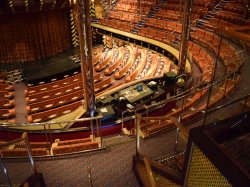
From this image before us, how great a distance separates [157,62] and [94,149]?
1015cm

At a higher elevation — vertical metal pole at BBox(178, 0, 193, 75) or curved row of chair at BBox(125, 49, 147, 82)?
vertical metal pole at BBox(178, 0, 193, 75)

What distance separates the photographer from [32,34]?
16516 mm

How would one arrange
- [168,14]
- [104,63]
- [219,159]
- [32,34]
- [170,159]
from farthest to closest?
[168,14], [32,34], [104,63], [170,159], [219,159]

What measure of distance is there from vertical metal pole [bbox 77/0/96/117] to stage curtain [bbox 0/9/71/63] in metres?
10.8

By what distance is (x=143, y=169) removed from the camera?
14.6 ft

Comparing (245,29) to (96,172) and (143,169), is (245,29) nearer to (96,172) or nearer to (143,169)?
(143,169)

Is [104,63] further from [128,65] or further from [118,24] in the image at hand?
[118,24]

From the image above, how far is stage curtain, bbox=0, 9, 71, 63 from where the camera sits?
618 inches

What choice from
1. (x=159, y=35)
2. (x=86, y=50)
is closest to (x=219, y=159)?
(x=86, y=50)

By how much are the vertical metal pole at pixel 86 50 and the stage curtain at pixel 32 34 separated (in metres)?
10.8

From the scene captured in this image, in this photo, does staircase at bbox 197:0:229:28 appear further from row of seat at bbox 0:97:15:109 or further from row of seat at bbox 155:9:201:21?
row of seat at bbox 0:97:15:109

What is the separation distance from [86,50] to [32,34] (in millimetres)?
11362

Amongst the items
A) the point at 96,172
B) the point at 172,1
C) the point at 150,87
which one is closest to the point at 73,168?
the point at 96,172

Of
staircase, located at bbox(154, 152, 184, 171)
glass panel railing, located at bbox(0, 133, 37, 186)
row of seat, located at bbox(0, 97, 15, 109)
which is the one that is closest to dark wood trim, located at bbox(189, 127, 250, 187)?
staircase, located at bbox(154, 152, 184, 171)
